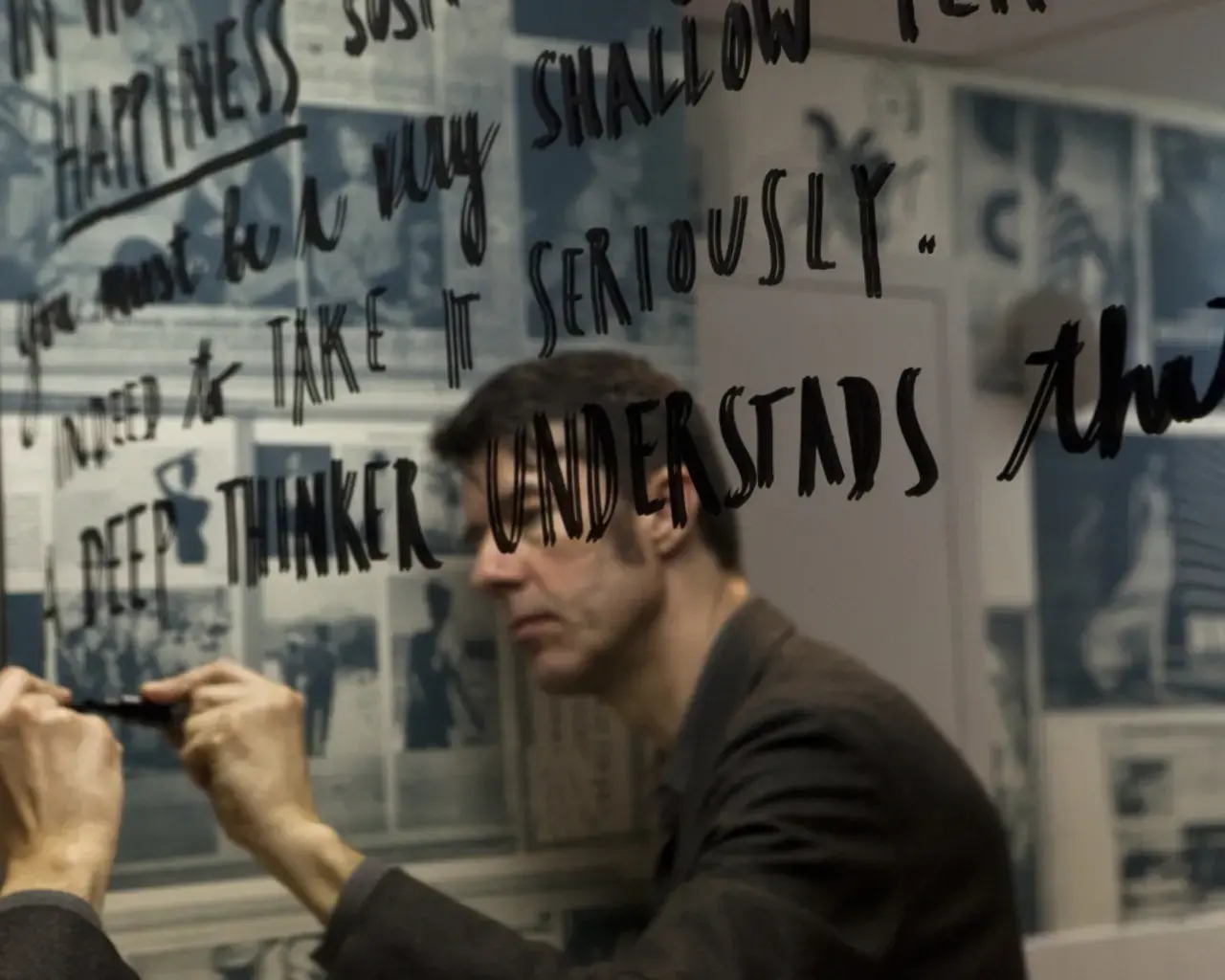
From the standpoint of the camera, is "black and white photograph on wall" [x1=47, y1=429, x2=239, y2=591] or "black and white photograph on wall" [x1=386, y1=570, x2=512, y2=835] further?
"black and white photograph on wall" [x1=47, y1=429, x2=239, y2=591]

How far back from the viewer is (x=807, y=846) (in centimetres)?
54

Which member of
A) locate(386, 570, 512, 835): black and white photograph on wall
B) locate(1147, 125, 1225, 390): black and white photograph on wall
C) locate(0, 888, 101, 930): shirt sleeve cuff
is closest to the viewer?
locate(1147, 125, 1225, 390): black and white photograph on wall

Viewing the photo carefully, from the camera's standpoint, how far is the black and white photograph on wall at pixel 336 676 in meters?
0.85

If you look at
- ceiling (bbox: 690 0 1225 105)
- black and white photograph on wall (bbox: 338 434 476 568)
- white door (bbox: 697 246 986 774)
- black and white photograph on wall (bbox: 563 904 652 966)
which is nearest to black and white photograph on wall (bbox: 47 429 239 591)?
black and white photograph on wall (bbox: 338 434 476 568)

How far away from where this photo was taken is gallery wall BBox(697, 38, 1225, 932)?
0.48 m

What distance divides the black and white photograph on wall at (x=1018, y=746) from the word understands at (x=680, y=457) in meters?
0.06

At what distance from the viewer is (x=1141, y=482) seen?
482mm

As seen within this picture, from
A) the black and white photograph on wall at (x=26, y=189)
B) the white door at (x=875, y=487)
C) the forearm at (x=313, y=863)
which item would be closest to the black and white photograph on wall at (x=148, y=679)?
the forearm at (x=313, y=863)

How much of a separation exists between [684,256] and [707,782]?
0.66ft

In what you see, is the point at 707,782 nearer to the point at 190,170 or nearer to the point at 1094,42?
the point at 1094,42

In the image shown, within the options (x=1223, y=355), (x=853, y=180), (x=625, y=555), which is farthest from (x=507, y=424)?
(x=1223, y=355)

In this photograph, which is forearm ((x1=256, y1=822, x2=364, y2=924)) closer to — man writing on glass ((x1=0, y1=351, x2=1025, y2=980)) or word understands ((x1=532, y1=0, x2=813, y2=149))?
man writing on glass ((x1=0, y1=351, x2=1025, y2=980))

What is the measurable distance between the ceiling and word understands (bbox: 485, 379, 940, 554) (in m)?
0.10

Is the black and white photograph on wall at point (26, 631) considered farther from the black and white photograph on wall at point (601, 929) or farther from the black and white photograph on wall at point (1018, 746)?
the black and white photograph on wall at point (1018, 746)
